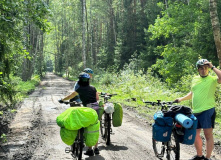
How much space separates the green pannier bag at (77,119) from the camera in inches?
198

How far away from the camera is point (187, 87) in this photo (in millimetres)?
15102

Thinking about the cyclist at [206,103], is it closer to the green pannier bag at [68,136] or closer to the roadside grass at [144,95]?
the green pannier bag at [68,136]

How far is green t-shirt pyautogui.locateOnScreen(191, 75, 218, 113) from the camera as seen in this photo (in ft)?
17.2

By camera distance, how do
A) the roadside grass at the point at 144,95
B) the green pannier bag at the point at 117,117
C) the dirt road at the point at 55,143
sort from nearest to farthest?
the dirt road at the point at 55,143
the green pannier bag at the point at 117,117
the roadside grass at the point at 144,95

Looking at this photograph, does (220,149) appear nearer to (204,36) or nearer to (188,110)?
(188,110)

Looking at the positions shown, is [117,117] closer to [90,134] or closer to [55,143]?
[55,143]

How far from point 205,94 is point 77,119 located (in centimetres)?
271

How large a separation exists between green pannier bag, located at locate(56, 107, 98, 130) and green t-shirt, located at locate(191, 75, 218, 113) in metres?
2.22

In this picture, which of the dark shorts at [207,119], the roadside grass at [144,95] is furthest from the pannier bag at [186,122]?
the roadside grass at [144,95]

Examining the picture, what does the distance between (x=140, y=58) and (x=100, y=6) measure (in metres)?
18.6

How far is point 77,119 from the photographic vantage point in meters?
5.09

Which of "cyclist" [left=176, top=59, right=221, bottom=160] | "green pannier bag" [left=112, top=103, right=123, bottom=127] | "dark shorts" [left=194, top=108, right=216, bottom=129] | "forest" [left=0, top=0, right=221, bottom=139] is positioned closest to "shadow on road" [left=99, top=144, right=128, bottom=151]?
"green pannier bag" [left=112, top=103, right=123, bottom=127]

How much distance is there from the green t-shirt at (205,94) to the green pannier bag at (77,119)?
2222 millimetres

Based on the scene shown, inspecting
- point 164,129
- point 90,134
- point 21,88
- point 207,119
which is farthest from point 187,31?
point 90,134
